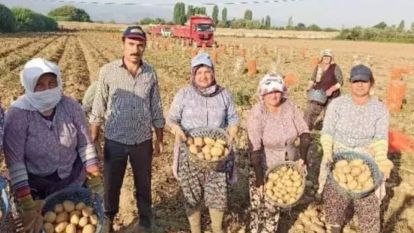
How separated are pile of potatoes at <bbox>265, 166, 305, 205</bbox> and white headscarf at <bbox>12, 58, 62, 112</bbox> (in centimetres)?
193

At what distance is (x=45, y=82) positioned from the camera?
2.88 metres

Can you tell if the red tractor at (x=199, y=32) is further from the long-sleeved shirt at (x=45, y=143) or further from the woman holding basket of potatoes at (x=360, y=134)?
the long-sleeved shirt at (x=45, y=143)

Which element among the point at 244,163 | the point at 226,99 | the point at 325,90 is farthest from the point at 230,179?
the point at 325,90

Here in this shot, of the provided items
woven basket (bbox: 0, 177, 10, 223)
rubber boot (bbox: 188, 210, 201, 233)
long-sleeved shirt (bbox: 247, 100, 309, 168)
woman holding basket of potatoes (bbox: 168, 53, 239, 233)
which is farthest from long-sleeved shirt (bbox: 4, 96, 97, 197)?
long-sleeved shirt (bbox: 247, 100, 309, 168)

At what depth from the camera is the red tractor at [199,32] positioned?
96.2 feet

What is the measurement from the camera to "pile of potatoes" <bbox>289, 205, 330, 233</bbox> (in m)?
4.67

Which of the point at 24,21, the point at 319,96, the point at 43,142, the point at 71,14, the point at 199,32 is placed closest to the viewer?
the point at 43,142

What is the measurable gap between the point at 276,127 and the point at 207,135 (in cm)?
60

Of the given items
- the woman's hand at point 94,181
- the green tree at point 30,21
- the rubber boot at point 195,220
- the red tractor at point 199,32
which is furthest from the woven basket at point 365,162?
the green tree at point 30,21

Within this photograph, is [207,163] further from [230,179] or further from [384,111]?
[384,111]

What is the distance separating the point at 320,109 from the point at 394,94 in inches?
140

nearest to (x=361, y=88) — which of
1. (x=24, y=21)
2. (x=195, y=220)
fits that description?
(x=195, y=220)

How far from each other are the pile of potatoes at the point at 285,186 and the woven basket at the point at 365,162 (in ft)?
0.89

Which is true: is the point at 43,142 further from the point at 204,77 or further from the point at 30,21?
the point at 30,21
